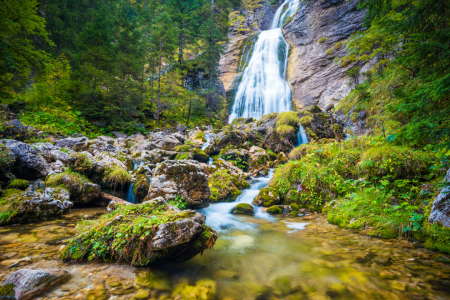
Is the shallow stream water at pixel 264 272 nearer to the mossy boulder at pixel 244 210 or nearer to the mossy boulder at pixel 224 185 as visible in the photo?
the mossy boulder at pixel 244 210

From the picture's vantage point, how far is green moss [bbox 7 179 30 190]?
4.88 meters

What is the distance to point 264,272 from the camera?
8.65 ft

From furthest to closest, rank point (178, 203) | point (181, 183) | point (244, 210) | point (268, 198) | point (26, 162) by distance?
point (268, 198) → point (244, 210) → point (181, 183) → point (26, 162) → point (178, 203)

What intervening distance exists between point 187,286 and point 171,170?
394cm

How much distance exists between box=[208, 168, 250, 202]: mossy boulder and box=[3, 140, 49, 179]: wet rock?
→ 18.8 ft

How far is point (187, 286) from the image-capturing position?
2240 millimetres

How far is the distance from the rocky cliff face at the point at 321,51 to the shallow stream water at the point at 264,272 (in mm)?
17432

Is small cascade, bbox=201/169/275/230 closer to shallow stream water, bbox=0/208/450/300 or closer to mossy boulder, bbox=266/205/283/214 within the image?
mossy boulder, bbox=266/205/283/214

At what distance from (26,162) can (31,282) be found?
5483 millimetres

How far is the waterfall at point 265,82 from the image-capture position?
2134 cm

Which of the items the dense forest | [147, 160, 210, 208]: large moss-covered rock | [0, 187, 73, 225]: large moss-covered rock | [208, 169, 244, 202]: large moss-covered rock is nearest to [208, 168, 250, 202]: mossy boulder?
[208, 169, 244, 202]: large moss-covered rock

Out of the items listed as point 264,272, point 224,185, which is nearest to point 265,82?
point 224,185

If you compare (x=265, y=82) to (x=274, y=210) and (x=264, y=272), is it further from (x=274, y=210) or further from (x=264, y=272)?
(x=264, y=272)

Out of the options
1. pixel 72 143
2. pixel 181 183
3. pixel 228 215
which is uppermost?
pixel 72 143
